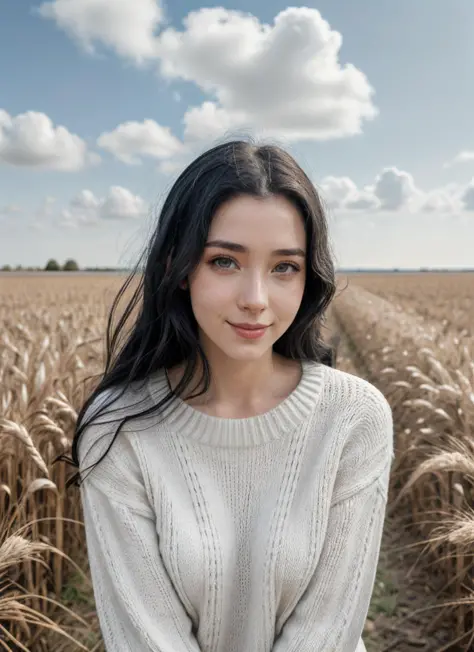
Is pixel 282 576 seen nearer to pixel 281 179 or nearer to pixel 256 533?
pixel 256 533

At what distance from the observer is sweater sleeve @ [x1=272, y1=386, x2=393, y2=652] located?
148 cm

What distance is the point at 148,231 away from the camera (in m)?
1.75

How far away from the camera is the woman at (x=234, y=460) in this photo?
1.45 m

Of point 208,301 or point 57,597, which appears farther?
point 57,597

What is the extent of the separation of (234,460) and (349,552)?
348mm

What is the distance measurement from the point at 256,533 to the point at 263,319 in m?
0.52

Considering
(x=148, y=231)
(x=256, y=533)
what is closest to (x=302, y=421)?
(x=256, y=533)

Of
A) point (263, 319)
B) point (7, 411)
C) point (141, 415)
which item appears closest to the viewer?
point (263, 319)

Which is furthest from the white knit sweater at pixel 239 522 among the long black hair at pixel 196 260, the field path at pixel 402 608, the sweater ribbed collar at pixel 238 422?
the field path at pixel 402 608

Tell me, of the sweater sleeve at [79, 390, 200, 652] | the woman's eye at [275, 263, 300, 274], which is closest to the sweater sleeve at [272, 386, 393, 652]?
the sweater sleeve at [79, 390, 200, 652]

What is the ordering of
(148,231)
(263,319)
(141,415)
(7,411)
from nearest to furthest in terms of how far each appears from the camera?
1. (263,319)
2. (141,415)
3. (148,231)
4. (7,411)

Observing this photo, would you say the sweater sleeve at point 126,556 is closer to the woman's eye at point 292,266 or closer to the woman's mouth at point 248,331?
the woman's mouth at point 248,331

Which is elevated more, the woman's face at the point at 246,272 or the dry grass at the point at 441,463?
the woman's face at the point at 246,272

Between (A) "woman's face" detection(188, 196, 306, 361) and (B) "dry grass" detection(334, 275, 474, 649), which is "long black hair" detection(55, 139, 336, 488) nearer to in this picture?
(A) "woman's face" detection(188, 196, 306, 361)
